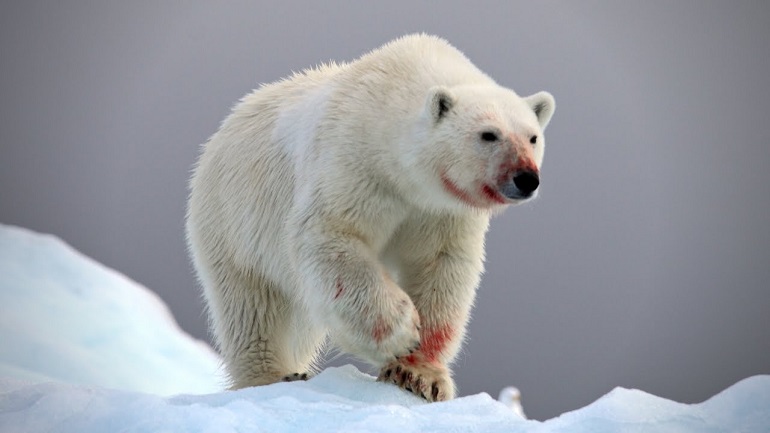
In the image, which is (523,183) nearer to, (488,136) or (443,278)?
(488,136)

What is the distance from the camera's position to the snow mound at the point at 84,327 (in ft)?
44.0

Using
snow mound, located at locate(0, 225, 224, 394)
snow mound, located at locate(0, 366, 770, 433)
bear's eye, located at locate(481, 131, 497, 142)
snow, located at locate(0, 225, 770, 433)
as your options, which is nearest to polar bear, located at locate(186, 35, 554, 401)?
bear's eye, located at locate(481, 131, 497, 142)

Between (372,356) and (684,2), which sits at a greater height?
(684,2)

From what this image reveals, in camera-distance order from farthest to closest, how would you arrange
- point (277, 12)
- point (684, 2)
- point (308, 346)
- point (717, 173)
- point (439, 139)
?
point (684, 2), point (717, 173), point (277, 12), point (308, 346), point (439, 139)

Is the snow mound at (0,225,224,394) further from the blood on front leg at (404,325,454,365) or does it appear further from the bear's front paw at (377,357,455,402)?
the bear's front paw at (377,357,455,402)

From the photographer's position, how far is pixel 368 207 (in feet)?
14.7

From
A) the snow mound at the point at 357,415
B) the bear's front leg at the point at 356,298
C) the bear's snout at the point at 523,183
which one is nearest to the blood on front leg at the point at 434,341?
the bear's front leg at the point at 356,298

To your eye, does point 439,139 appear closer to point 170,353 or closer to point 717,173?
point 170,353

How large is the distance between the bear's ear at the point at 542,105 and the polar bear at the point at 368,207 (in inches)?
0.4

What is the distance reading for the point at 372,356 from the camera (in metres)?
4.34

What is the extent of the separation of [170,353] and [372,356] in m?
14.4

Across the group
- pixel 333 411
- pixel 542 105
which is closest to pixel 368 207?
pixel 542 105

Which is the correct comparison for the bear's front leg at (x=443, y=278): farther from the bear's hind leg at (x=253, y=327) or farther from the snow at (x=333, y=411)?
the bear's hind leg at (x=253, y=327)

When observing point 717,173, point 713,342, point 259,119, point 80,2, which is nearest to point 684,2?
point 717,173
